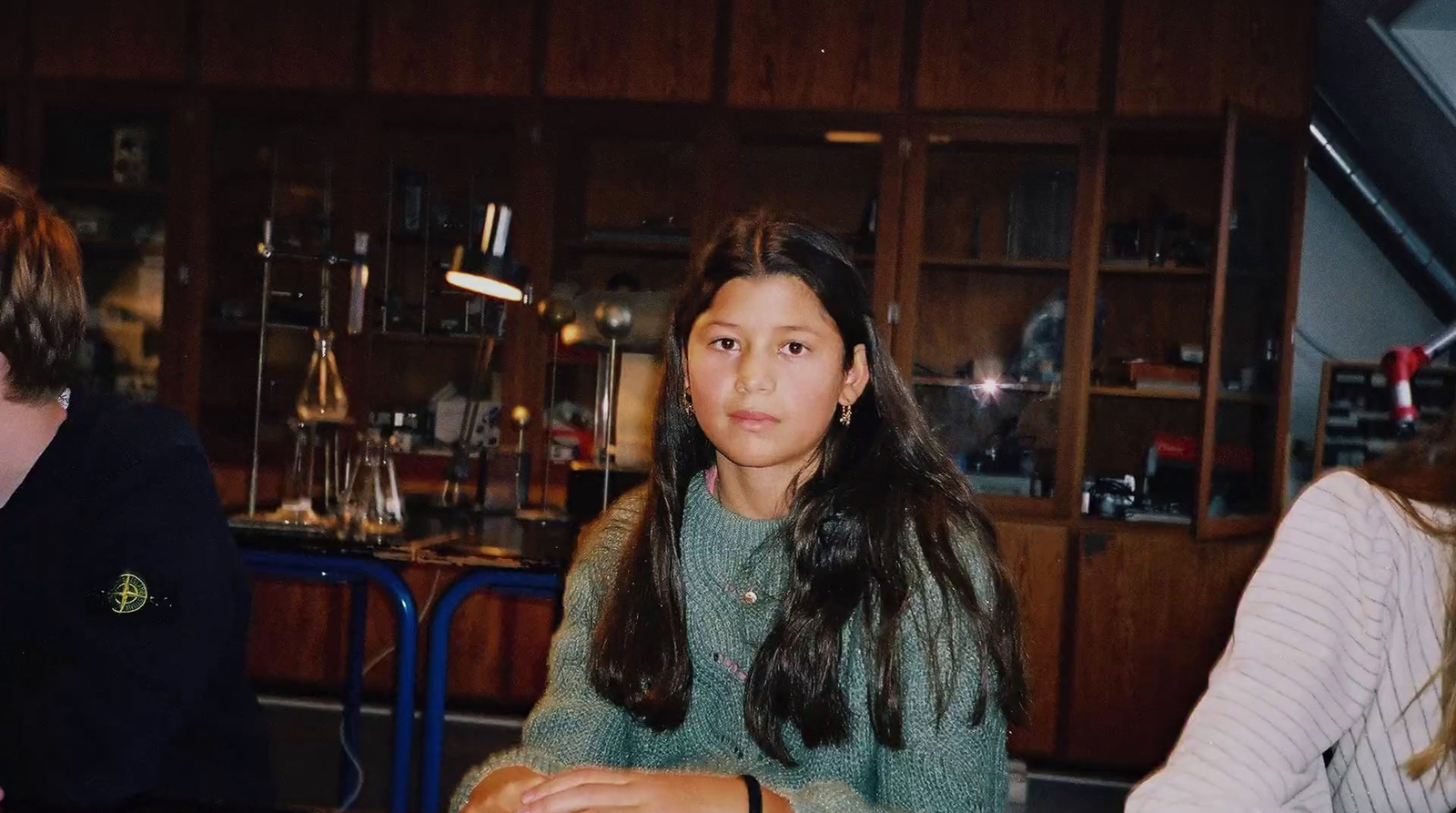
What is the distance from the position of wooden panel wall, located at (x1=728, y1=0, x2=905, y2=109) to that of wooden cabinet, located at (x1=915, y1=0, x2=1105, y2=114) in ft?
0.34

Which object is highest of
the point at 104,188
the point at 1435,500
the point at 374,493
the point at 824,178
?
the point at 824,178

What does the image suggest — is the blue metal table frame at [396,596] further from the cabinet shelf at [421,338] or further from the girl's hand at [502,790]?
the cabinet shelf at [421,338]

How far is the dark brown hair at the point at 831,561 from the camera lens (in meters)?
1.20

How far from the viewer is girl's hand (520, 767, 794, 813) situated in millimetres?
1038

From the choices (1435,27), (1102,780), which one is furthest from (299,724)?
(1435,27)

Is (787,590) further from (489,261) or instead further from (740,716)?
(489,261)

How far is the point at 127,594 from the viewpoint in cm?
122

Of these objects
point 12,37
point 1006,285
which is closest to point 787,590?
point 1006,285

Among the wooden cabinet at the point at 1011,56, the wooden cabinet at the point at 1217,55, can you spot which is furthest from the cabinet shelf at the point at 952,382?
the wooden cabinet at the point at 1217,55

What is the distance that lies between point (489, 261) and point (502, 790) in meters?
1.87

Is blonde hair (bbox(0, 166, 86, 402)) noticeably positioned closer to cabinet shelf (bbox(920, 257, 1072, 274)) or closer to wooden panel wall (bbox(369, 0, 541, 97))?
wooden panel wall (bbox(369, 0, 541, 97))

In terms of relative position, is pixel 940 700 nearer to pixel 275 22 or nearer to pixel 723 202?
pixel 723 202

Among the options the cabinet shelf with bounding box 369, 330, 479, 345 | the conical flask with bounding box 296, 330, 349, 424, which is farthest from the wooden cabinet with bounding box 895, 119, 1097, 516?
the conical flask with bounding box 296, 330, 349, 424

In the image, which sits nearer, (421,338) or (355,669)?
(355,669)
